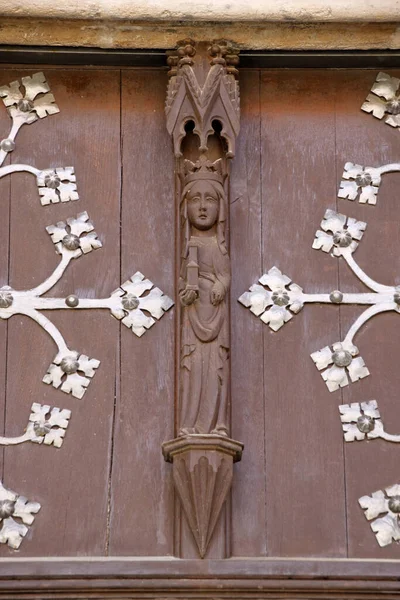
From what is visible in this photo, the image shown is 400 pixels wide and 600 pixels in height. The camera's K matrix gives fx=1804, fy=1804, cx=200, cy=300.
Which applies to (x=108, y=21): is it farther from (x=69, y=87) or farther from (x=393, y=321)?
(x=393, y=321)

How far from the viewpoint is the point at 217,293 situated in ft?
16.3

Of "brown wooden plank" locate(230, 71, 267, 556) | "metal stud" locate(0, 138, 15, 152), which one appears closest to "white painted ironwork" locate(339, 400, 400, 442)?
"brown wooden plank" locate(230, 71, 267, 556)

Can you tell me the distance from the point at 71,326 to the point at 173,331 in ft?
0.95

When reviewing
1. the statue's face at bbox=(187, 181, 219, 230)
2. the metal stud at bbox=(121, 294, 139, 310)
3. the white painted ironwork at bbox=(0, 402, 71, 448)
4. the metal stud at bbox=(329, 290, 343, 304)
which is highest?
the statue's face at bbox=(187, 181, 219, 230)

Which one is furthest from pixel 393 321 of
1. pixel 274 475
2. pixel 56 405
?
pixel 56 405

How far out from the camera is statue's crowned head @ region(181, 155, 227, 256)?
5066mm

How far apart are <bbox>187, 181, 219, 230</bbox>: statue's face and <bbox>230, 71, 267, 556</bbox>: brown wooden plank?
0.16m

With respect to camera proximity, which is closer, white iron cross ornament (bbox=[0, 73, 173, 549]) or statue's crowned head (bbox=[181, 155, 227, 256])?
white iron cross ornament (bbox=[0, 73, 173, 549])

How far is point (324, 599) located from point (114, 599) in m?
0.55

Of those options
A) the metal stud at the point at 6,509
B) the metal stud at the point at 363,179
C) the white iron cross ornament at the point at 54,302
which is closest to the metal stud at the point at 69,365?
the white iron cross ornament at the point at 54,302

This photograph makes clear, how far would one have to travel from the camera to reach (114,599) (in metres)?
4.71

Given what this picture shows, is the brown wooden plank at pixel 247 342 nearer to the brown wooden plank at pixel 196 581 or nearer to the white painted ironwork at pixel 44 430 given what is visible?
the brown wooden plank at pixel 196 581

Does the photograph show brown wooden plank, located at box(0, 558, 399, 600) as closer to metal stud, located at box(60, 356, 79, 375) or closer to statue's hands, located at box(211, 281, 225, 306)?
metal stud, located at box(60, 356, 79, 375)

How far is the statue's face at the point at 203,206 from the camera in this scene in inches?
199
